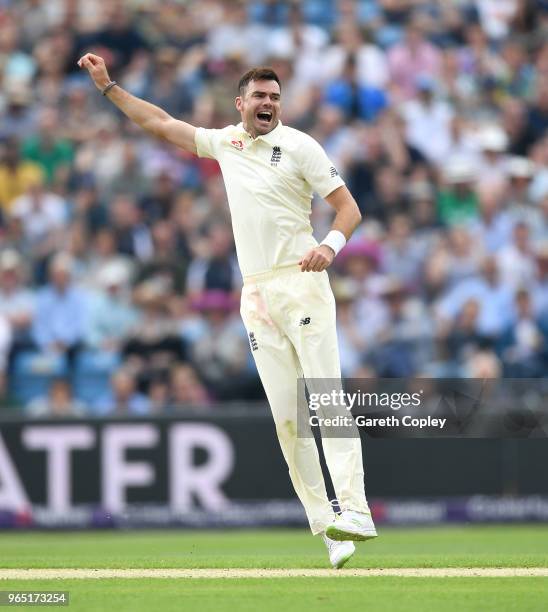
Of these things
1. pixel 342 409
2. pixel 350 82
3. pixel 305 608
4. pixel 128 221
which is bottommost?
pixel 305 608

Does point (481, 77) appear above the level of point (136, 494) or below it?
above

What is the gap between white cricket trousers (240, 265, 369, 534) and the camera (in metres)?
7.95

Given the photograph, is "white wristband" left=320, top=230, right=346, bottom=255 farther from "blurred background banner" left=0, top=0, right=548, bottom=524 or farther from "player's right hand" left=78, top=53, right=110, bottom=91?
"blurred background banner" left=0, top=0, right=548, bottom=524

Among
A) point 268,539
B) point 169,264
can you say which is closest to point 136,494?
point 268,539

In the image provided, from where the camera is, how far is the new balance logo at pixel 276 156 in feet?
26.4

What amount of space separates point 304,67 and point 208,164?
1.73m

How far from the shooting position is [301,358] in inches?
316

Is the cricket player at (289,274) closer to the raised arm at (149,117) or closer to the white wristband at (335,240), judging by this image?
the white wristband at (335,240)

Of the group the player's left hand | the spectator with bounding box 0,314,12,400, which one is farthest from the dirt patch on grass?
the spectator with bounding box 0,314,12,400

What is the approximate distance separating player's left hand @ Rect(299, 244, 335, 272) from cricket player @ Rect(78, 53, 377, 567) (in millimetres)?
91

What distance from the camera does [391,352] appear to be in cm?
1395

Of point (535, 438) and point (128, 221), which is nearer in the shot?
point (535, 438)

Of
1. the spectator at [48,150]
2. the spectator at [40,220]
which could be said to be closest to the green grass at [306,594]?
the spectator at [40,220]

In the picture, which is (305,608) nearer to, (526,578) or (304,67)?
(526,578)
